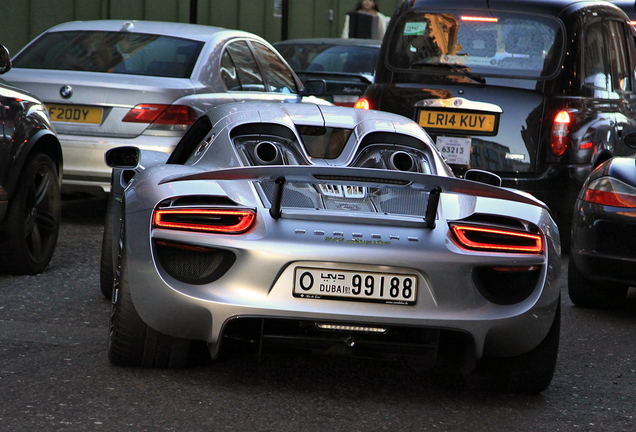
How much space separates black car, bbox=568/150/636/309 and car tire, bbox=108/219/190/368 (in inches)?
106

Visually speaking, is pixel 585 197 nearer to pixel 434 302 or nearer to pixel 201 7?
pixel 434 302

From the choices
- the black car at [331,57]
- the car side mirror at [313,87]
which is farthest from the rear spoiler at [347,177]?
the black car at [331,57]

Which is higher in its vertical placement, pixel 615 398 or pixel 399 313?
pixel 399 313

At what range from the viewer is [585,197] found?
19.7ft

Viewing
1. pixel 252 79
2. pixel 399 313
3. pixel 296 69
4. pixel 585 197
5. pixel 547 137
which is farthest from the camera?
pixel 296 69

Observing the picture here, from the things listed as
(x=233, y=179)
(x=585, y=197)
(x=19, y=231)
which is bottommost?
(x=19, y=231)

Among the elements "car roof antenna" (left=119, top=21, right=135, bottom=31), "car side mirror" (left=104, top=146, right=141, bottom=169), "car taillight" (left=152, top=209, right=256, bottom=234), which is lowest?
"car side mirror" (left=104, top=146, right=141, bottom=169)

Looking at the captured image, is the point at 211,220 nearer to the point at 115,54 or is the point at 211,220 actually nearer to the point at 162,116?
the point at 162,116

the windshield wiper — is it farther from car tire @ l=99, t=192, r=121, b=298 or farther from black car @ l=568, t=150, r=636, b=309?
car tire @ l=99, t=192, r=121, b=298

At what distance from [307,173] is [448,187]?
0.57 meters

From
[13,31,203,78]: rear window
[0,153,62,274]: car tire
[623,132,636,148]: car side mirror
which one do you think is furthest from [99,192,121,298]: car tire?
[623,132,636,148]: car side mirror

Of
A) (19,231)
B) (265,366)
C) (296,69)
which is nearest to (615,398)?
(265,366)

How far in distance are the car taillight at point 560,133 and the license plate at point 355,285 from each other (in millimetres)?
4243

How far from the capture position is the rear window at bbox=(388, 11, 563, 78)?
7.81m
